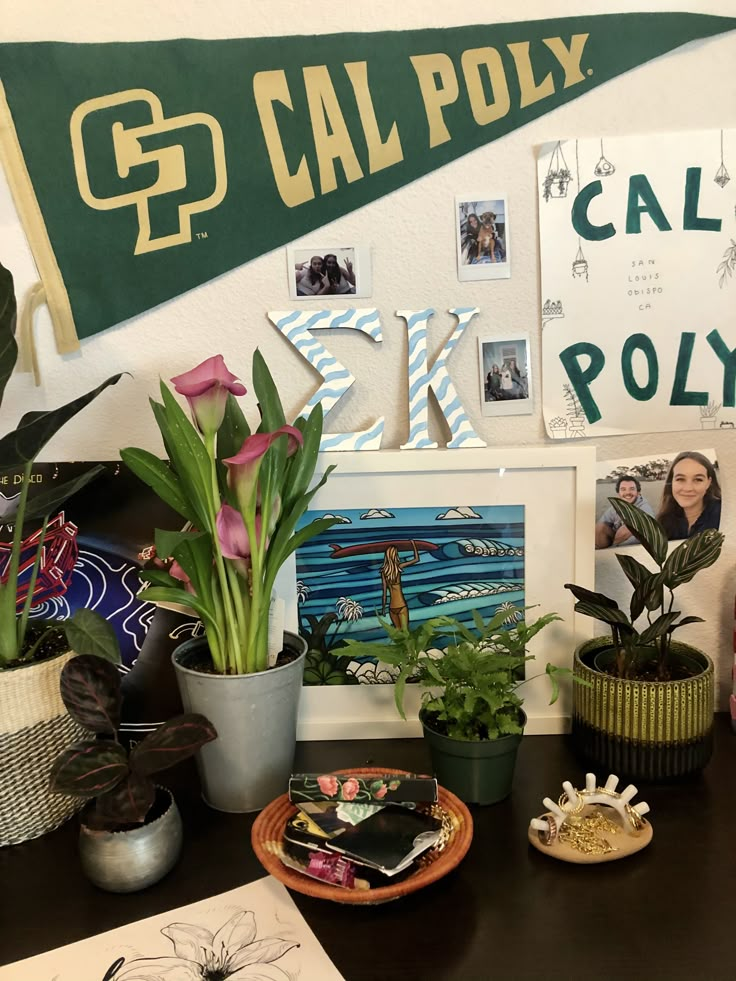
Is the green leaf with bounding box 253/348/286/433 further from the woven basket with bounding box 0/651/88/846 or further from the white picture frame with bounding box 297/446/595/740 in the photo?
the woven basket with bounding box 0/651/88/846

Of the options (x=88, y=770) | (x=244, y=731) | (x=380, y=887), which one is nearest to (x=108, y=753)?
(x=88, y=770)

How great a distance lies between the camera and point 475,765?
75 cm

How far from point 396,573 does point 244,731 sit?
247 millimetres

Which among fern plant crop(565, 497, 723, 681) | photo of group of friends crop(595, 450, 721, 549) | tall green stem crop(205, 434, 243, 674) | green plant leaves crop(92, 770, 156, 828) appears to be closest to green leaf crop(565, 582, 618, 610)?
fern plant crop(565, 497, 723, 681)

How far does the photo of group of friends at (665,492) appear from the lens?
2.96 feet

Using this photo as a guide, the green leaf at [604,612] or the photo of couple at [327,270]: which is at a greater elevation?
the photo of couple at [327,270]

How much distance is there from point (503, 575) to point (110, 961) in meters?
0.52

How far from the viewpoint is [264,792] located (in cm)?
78

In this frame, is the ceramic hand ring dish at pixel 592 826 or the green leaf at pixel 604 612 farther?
the green leaf at pixel 604 612

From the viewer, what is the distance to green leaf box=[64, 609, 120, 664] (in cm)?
73

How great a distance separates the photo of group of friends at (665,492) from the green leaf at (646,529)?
0.11m

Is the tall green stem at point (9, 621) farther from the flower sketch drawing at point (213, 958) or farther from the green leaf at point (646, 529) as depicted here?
the green leaf at point (646, 529)

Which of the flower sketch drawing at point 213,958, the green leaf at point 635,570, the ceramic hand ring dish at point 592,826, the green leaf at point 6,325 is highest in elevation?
the green leaf at point 6,325

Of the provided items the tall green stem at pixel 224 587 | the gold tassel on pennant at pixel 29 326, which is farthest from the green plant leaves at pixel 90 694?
the gold tassel on pennant at pixel 29 326
